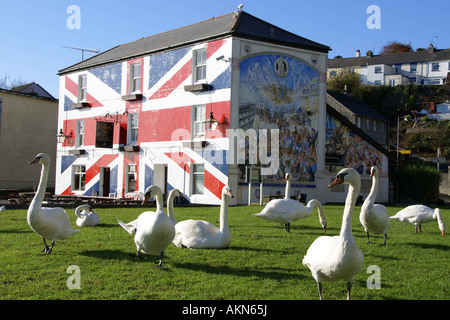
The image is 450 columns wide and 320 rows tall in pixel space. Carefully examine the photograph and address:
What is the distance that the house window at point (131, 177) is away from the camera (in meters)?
31.5

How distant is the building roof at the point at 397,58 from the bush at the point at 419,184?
60.5 m

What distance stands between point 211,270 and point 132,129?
2503 centimetres

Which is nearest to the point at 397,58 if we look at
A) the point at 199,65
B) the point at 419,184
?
the point at 419,184

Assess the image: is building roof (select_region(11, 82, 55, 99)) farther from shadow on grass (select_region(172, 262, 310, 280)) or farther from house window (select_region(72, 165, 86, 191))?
shadow on grass (select_region(172, 262, 310, 280))

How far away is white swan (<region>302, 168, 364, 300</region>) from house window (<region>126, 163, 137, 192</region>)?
2561 centimetres

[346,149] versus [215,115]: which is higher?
[215,115]

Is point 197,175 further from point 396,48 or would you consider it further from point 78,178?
point 396,48

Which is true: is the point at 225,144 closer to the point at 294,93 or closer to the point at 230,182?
the point at 230,182

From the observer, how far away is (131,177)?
104 ft

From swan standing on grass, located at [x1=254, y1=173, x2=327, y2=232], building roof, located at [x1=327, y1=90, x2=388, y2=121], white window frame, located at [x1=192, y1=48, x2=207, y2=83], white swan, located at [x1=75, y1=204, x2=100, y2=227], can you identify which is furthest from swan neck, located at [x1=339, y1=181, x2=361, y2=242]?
building roof, located at [x1=327, y1=90, x2=388, y2=121]

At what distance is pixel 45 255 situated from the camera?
941 cm

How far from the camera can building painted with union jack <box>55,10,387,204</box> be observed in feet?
86.2

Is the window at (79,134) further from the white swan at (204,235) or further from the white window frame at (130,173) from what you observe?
the white swan at (204,235)

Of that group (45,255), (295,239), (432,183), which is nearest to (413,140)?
(432,183)
